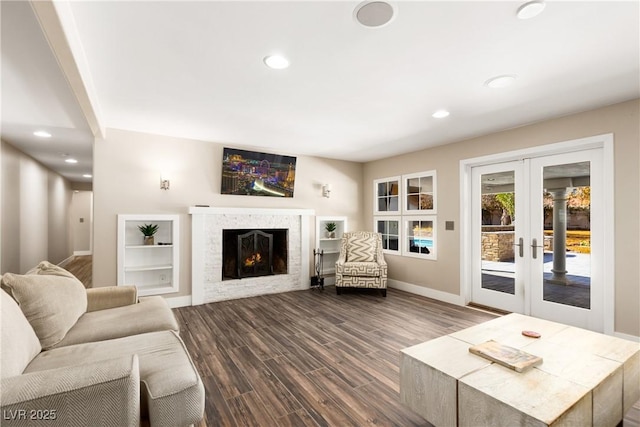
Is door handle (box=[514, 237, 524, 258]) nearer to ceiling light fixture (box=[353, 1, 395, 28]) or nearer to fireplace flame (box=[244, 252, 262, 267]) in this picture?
ceiling light fixture (box=[353, 1, 395, 28])

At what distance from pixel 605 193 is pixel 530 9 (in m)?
2.40

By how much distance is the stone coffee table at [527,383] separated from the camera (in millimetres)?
1371

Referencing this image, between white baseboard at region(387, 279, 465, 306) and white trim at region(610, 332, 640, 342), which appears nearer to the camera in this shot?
white trim at region(610, 332, 640, 342)

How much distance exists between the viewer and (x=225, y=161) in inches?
183

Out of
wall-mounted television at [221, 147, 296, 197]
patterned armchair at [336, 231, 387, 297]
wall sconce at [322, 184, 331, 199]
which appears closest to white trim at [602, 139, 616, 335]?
patterned armchair at [336, 231, 387, 297]

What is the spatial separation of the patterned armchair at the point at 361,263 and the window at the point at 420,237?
1.71 feet

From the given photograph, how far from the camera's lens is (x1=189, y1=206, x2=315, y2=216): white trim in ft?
14.5

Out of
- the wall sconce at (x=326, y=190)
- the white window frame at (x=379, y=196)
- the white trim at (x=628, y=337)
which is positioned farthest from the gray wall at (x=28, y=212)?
the white trim at (x=628, y=337)

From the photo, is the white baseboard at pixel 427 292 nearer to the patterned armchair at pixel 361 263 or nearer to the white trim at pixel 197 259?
the patterned armchair at pixel 361 263

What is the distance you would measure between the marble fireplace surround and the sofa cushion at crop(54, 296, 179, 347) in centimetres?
188

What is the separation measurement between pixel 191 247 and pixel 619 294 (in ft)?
16.5

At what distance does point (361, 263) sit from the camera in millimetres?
5000

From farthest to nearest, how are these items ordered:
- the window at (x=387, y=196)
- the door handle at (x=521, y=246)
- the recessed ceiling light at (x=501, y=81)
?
the window at (x=387, y=196) < the door handle at (x=521, y=246) < the recessed ceiling light at (x=501, y=81)

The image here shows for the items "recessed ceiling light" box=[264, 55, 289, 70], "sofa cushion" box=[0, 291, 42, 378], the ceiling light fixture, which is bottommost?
"sofa cushion" box=[0, 291, 42, 378]
